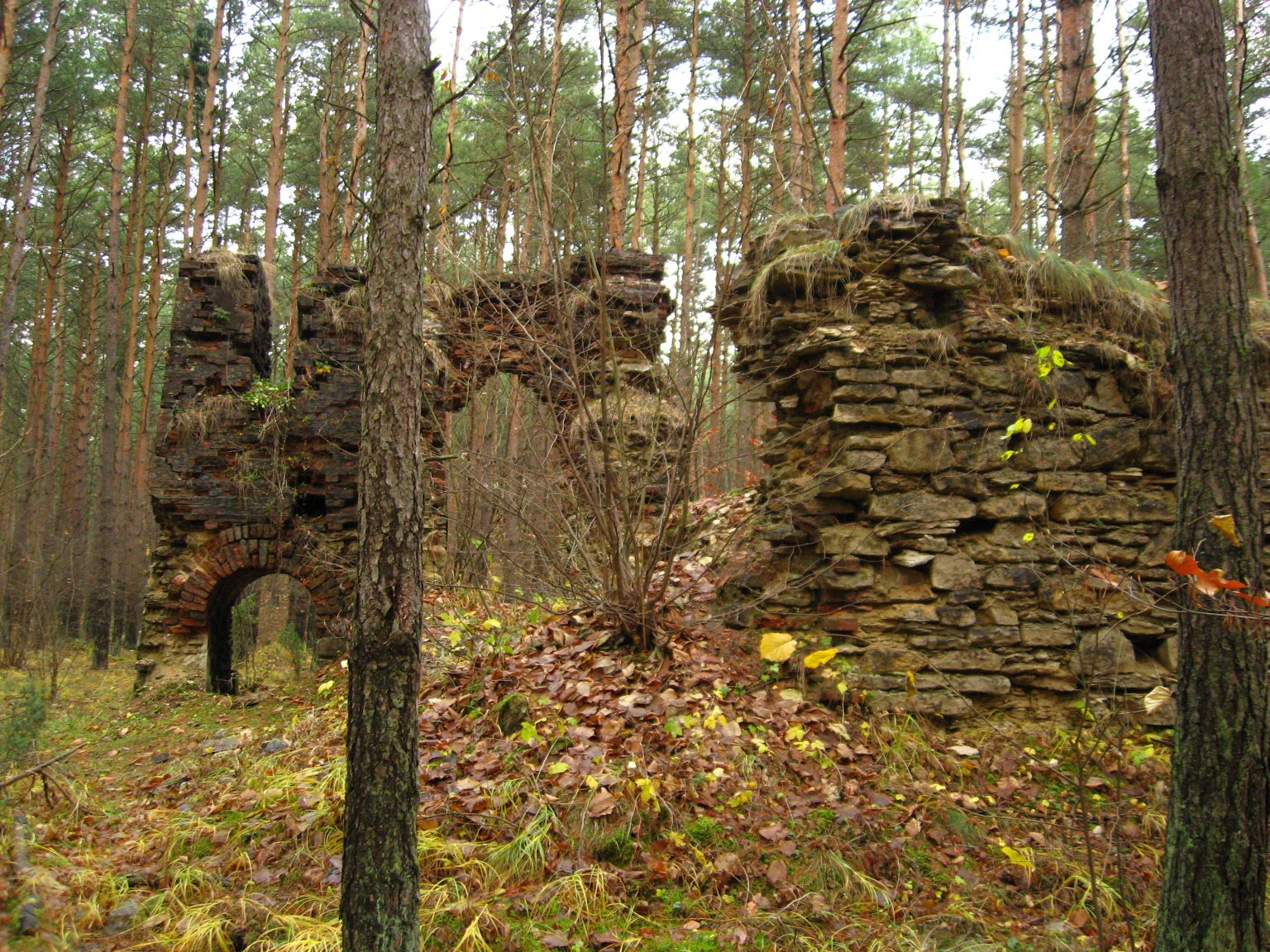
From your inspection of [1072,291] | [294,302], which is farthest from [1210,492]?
[294,302]

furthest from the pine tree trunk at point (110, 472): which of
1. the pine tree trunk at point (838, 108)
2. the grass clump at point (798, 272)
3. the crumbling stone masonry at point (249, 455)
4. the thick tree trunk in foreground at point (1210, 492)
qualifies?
the thick tree trunk in foreground at point (1210, 492)

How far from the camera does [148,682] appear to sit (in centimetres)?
966

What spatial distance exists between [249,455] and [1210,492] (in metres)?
9.56

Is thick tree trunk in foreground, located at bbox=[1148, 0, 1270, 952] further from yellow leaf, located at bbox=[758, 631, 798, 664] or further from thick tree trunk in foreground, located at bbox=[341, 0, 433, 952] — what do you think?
thick tree trunk in foreground, located at bbox=[341, 0, 433, 952]

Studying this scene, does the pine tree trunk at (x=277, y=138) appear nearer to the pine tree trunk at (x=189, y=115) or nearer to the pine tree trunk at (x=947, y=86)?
the pine tree trunk at (x=189, y=115)

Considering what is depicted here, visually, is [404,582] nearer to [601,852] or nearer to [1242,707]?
[601,852]

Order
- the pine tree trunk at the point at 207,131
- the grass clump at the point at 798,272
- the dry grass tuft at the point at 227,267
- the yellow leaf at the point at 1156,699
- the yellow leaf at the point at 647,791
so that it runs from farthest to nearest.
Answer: the pine tree trunk at the point at 207,131 → the dry grass tuft at the point at 227,267 → the grass clump at the point at 798,272 → the yellow leaf at the point at 1156,699 → the yellow leaf at the point at 647,791

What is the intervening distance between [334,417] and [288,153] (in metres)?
12.7

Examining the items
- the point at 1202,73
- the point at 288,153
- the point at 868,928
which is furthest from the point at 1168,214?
the point at 288,153

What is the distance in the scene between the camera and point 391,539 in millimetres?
3475

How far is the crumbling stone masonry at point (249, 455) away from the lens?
31.8 ft

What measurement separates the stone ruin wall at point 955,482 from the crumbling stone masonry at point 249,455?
339cm

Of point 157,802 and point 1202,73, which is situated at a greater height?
point 1202,73

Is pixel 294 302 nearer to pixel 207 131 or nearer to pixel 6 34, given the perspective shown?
pixel 6 34
